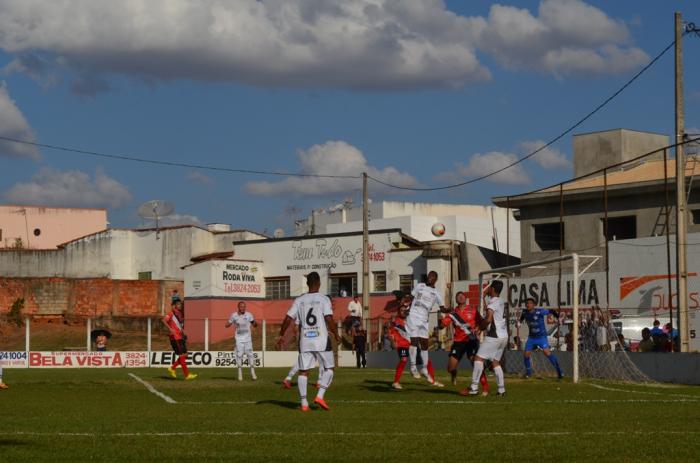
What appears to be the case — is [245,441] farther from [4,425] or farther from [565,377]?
[565,377]

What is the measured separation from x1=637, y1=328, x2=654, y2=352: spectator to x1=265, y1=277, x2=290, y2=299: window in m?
34.3

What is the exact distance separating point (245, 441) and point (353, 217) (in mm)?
79055

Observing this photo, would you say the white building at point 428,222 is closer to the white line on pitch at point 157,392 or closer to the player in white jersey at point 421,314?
the white line on pitch at point 157,392

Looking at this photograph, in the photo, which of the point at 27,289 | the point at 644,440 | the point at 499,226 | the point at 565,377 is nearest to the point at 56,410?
the point at 644,440

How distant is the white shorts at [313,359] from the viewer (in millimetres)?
16922

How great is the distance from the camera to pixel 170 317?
89.9 feet

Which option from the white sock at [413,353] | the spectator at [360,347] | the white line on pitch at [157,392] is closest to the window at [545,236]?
the spectator at [360,347]

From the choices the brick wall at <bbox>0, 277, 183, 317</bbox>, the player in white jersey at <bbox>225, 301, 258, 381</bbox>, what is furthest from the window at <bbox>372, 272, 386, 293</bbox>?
the player in white jersey at <bbox>225, 301, 258, 381</bbox>

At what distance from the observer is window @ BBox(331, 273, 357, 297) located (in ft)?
205

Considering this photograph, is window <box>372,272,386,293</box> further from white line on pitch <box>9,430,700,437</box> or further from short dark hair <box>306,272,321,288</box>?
white line on pitch <box>9,430,700,437</box>

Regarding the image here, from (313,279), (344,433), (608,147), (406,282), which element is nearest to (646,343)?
(313,279)

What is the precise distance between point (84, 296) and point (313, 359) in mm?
51270

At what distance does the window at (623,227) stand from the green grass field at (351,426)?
101 feet

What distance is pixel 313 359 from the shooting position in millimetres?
17094
